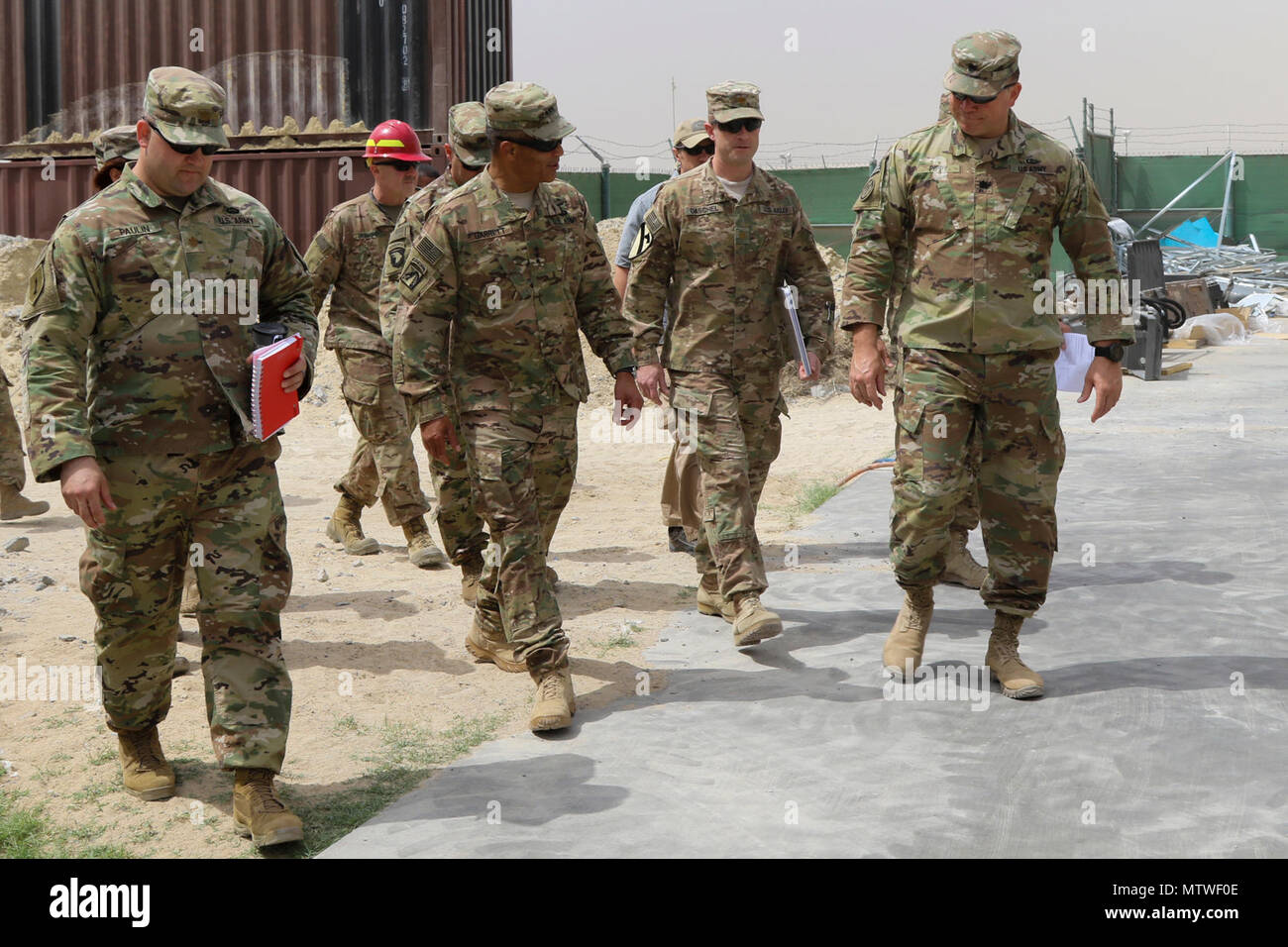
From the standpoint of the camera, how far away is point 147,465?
12.0 feet

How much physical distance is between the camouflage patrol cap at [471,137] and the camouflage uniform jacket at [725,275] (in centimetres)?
79

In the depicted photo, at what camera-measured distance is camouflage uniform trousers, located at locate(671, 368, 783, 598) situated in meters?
5.24

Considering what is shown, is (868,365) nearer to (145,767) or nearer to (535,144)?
(535,144)

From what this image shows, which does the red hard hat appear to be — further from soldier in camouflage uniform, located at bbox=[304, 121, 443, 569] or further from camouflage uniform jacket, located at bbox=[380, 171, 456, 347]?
camouflage uniform jacket, located at bbox=[380, 171, 456, 347]

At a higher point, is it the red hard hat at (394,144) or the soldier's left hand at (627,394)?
the red hard hat at (394,144)

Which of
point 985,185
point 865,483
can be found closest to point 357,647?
point 985,185

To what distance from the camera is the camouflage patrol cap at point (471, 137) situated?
226 inches

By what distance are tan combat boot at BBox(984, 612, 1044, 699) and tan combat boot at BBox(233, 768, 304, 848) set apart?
2364 mm

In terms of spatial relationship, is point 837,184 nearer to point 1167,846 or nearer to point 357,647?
point 357,647

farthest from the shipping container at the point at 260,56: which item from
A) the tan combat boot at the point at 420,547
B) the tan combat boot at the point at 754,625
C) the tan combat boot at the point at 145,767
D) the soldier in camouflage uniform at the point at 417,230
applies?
the tan combat boot at the point at 145,767

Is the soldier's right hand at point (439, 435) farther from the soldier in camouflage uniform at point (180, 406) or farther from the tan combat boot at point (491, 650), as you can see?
the tan combat boot at point (491, 650)

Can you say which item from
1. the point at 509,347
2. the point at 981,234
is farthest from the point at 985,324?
the point at 509,347

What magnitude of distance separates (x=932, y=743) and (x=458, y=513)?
2.52 meters

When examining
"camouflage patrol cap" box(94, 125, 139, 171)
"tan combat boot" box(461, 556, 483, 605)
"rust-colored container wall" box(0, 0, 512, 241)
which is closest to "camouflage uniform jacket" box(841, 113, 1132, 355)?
"tan combat boot" box(461, 556, 483, 605)
